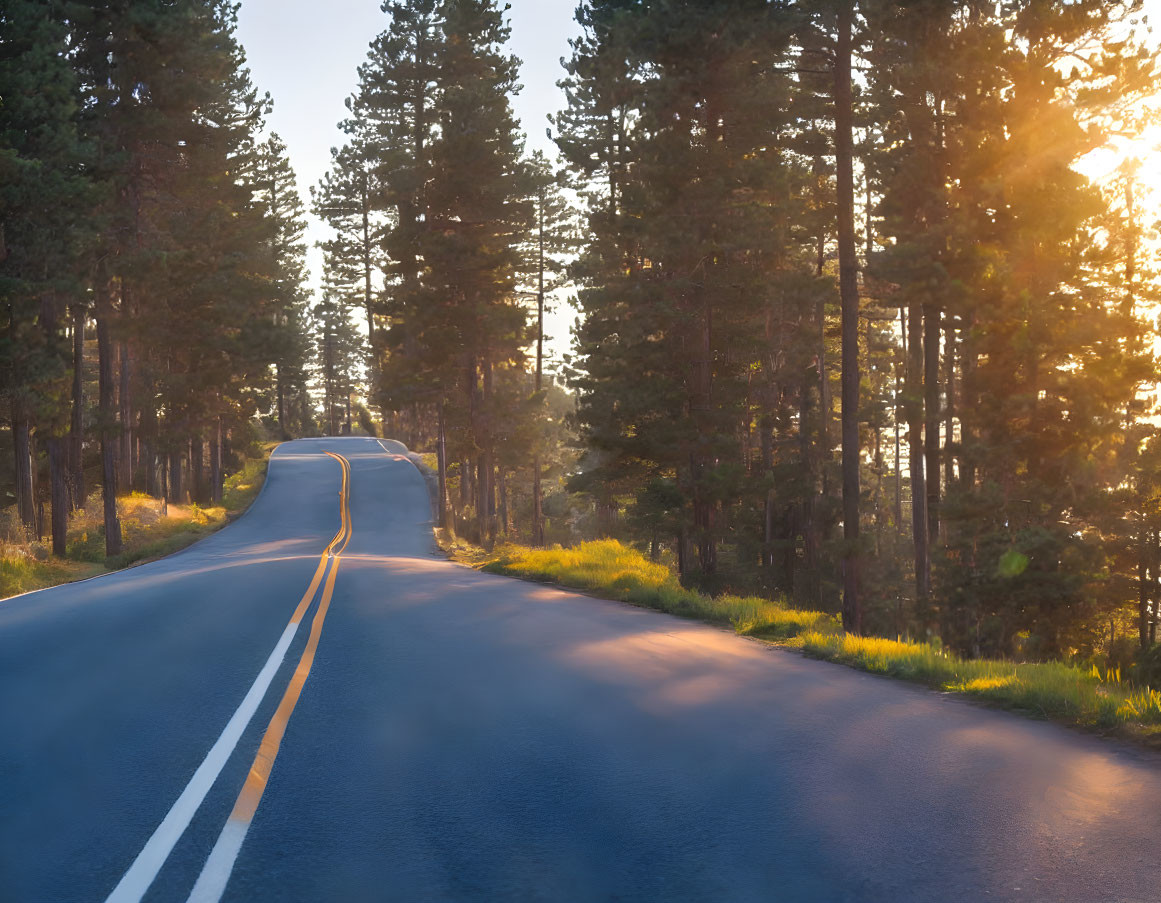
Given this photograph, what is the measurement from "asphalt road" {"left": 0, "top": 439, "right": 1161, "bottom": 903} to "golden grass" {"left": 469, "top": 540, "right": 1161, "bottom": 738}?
0.52 metres

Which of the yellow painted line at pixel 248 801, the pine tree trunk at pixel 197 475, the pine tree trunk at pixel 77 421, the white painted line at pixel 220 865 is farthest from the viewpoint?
the pine tree trunk at pixel 197 475

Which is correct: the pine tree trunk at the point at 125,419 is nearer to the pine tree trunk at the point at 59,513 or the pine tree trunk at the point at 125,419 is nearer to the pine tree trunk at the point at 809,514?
the pine tree trunk at the point at 59,513

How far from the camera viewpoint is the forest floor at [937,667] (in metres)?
7.53

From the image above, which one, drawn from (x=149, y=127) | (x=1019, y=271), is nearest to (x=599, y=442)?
(x=1019, y=271)

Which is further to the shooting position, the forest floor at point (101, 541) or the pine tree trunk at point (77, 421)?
the pine tree trunk at point (77, 421)

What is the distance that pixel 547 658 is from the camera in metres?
9.86

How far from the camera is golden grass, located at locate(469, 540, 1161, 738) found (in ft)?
25.0

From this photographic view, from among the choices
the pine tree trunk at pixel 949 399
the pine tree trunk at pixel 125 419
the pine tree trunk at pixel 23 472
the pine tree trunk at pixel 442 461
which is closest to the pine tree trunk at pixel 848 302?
the pine tree trunk at pixel 949 399

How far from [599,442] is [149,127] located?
58.6 ft

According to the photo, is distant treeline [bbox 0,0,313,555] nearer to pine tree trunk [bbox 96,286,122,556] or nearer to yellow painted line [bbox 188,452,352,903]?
pine tree trunk [bbox 96,286,122,556]

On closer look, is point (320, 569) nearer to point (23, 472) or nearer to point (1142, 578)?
point (23, 472)

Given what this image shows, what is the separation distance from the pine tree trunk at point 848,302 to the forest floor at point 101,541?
17.5 metres

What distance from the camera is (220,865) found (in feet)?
14.8

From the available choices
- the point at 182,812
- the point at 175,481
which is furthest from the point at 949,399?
the point at 175,481
